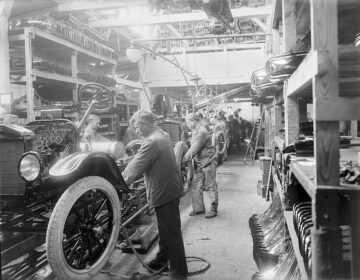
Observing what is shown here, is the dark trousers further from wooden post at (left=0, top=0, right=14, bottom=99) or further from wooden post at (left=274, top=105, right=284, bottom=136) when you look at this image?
wooden post at (left=0, top=0, right=14, bottom=99)

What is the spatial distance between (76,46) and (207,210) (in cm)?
449

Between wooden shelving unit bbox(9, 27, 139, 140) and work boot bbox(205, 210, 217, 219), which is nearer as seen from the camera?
work boot bbox(205, 210, 217, 219)

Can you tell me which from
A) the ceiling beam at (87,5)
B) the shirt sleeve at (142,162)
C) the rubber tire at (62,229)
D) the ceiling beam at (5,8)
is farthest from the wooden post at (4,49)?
the rubber tire at (62,229)

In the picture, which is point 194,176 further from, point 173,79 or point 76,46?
point 173,79

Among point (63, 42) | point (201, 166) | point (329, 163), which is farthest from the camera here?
point (63, 42)

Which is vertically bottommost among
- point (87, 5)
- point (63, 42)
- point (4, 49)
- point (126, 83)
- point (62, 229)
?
point (62, 229)

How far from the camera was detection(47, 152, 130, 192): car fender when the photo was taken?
281cm

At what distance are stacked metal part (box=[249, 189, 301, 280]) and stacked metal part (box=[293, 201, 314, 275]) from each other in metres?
0.47

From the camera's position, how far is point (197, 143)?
584cm

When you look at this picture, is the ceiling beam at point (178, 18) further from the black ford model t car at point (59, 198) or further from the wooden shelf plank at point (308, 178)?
the wooden shelf plank at point (308, 178)

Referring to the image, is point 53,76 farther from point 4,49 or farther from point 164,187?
point 164,187

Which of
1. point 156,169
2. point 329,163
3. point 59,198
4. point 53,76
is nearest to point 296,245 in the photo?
point 329,163

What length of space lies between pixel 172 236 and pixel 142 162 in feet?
2.58

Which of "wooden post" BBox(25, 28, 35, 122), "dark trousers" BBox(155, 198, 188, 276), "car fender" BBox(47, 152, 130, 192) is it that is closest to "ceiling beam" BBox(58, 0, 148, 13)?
"wooden post" BBox(25, 28, 35, 122)
